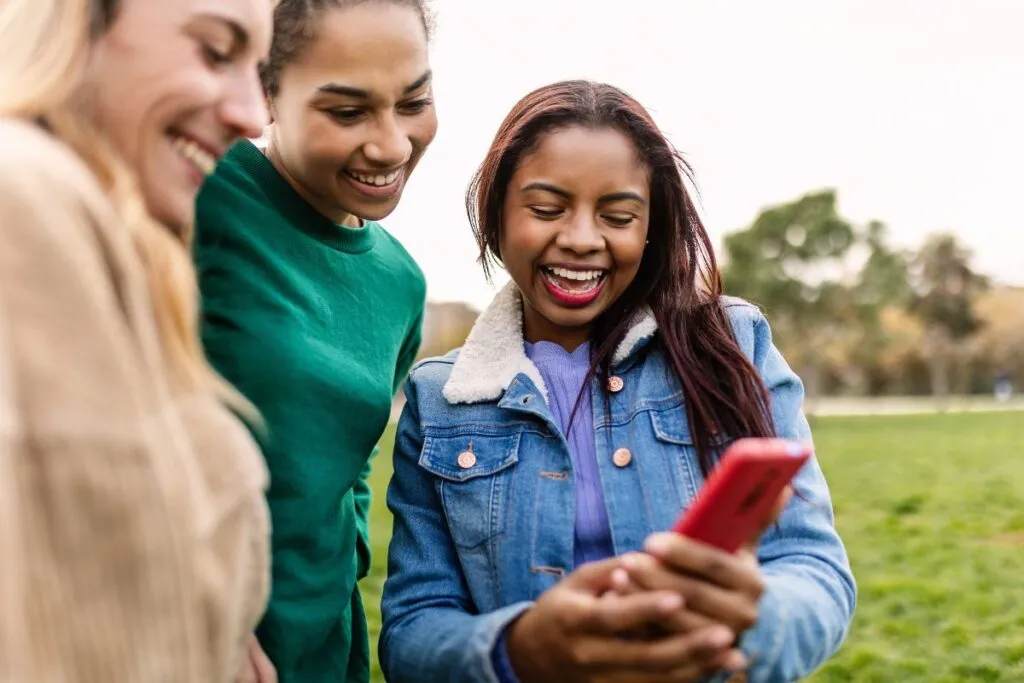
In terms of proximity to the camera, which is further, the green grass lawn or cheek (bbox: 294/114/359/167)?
the green grass lawn

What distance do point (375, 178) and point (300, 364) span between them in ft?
1.56

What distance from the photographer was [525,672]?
190 cm

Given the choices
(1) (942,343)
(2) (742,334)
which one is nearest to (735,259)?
(1) (942,343)

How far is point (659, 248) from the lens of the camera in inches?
95.8


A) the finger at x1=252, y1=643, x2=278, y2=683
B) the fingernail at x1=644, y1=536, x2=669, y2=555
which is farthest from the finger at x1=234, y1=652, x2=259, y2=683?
the fingernail at x1=644, y1=536, x2=669, y2=555

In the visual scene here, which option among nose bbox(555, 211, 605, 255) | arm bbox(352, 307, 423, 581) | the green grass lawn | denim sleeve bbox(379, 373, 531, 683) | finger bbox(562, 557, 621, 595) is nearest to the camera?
finger bbox(562, 557, 621, 595)

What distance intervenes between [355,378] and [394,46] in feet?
2.30

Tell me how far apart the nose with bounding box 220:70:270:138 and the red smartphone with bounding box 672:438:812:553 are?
2.82 ft

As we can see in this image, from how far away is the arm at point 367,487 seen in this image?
8.30ft

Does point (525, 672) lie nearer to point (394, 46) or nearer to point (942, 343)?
point (394, 46)

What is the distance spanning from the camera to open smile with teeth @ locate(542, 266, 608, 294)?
229 cm

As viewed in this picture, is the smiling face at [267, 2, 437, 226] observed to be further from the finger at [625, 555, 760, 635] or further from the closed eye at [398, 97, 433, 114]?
the finger at [625, 555, 760, 635]

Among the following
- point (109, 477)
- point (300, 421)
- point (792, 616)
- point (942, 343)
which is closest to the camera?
point (109, 477)

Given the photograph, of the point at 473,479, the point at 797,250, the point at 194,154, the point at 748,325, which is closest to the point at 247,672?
the point at 473,479
